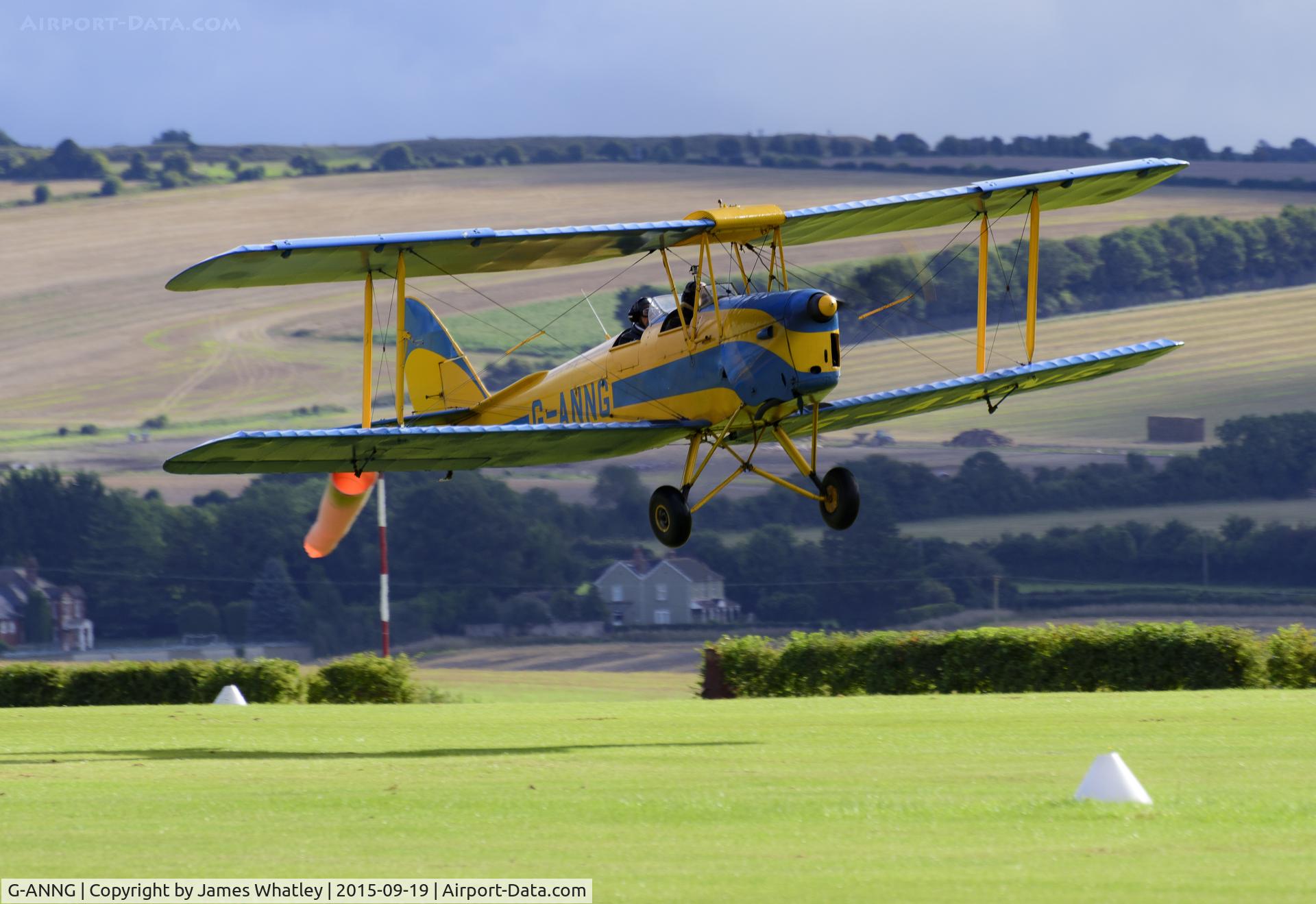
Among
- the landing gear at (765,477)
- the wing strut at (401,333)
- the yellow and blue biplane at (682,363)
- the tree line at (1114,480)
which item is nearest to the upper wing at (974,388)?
the yellow and blue biplane at (682,363)

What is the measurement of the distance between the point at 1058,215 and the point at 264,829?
14435 centimetres

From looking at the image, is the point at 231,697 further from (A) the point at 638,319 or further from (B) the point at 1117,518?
(B) the point at 1117,518

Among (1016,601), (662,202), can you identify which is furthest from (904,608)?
(662,202)

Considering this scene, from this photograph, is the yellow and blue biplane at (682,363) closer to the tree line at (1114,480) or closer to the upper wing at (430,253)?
the upper wing at (430,253)

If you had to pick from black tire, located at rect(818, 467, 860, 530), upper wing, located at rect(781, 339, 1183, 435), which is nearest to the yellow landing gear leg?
black tire, located at rect(818, 467, 860, 530)

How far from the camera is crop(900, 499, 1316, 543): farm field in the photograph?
105 metres

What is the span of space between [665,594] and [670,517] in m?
85.6

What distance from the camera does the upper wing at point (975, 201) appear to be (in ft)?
63.7

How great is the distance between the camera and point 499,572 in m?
108

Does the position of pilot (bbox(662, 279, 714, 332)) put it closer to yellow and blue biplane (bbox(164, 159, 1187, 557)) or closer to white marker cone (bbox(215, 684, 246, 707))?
yellow and blue biplane (bbox(164, 159, 1187, 557))

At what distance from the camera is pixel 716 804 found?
40.1 ft

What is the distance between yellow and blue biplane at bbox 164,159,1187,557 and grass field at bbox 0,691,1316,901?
2725 mm

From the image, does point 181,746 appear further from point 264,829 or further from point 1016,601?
point 1016,601

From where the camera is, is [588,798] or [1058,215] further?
[1058,215]
